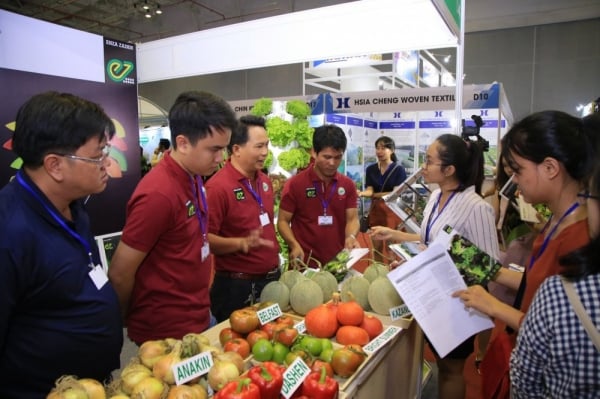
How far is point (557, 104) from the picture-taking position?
934 centimetres

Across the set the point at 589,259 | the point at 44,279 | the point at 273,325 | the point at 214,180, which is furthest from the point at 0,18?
the point at 589,259

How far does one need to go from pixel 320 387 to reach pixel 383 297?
2.47 ft

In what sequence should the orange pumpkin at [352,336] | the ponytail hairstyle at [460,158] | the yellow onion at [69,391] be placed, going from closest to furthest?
the yellow onion at [69,391] < the orange pumpkin at [352,336] < the ponytail hairstyle at [460,158]

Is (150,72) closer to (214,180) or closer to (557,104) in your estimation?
(214,180)

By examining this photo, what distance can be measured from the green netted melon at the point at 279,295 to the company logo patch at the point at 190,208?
1.54ft

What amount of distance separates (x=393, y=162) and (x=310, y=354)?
15.9ft

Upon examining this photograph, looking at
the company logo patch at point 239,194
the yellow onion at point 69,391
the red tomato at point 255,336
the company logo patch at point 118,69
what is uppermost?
the company logo patch at point 118,69

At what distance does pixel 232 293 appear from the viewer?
251 centimetres

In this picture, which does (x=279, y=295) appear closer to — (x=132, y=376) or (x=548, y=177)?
(x=132, y=376)

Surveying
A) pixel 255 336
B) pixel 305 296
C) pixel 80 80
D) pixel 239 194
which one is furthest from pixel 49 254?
pixel 80 80

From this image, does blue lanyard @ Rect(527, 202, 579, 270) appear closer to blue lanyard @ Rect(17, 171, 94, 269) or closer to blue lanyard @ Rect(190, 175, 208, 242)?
blue lanyard @ Rect(190, 175, 208, 242)

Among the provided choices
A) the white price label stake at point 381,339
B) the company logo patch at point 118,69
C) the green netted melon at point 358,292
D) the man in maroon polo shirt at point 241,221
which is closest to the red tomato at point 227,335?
the white price label stake at point 381,339

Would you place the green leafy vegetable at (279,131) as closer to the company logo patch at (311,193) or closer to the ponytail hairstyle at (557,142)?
the company logo patch at (311,193)

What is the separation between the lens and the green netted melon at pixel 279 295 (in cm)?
182
